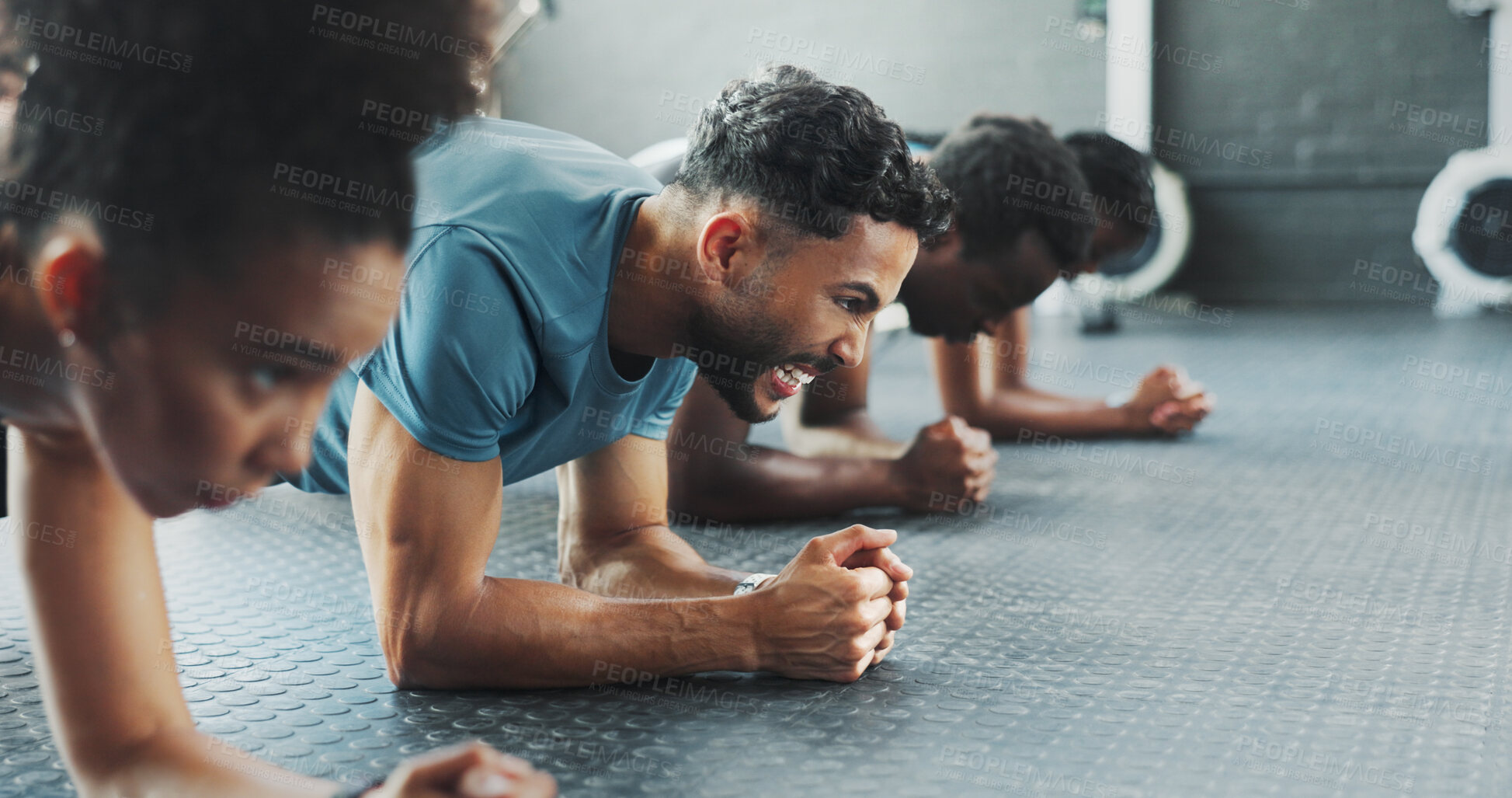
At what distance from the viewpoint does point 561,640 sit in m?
1.12

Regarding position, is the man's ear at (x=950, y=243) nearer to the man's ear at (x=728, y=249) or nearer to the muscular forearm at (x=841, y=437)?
the muscular forearm at (x=841, y=437)

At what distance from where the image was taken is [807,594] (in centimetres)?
113

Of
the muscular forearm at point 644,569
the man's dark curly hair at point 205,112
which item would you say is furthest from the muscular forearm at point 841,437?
the man's dark curly hair at point 205,112

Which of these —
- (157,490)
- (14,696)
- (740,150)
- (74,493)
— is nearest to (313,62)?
(157,490)

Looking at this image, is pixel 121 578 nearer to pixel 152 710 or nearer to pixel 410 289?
pixel 152 710

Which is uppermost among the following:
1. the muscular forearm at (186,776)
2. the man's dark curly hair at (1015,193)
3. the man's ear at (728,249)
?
the man's dark curly hair at (1015,193)

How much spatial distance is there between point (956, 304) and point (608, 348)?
91 centimetres

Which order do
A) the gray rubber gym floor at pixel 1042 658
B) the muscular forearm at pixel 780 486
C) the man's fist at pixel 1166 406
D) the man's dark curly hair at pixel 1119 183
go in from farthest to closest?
the man's fist at pixel 1166 406 → the man's dark curly hair at pixel 1119 183 → the muscular forearm at pixel 780 486 → the gray rubber gym floor at pixel 1042 658

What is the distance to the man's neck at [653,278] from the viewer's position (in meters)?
1.20

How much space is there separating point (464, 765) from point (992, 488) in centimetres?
166

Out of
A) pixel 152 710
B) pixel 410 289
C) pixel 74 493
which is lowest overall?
pixel 152 710

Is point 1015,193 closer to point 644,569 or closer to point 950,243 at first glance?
point 950,243

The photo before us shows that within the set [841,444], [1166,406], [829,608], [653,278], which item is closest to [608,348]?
[653,278]

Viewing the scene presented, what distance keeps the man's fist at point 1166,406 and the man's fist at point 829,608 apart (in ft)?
4.96
